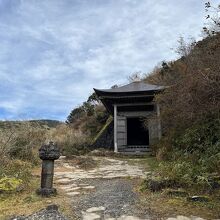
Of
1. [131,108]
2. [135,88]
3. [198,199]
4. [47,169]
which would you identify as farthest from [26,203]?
[131,108]

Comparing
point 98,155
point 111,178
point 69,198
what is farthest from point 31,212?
point 98,155

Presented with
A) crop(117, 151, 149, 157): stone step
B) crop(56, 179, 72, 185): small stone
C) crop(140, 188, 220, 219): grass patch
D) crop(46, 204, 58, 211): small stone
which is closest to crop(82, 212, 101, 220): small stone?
crop(46, 204, 58, 211): small stone

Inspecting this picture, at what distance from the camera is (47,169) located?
21.9 feet

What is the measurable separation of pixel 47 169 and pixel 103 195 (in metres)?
1.22

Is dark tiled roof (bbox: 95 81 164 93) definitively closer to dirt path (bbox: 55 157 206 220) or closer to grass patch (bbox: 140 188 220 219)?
dirt path (bbox: 55 157 206 220)

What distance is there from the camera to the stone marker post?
6.50m

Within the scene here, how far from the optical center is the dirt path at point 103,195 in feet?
16.7

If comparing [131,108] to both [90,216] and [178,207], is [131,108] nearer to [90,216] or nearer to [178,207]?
[178,207]

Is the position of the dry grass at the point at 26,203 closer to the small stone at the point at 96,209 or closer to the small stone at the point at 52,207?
the small stone at the point at 52,207

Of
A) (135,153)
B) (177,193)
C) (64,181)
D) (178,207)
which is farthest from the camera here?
(135,153)

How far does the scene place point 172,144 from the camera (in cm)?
1105

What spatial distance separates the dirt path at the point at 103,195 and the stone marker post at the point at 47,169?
0.41m

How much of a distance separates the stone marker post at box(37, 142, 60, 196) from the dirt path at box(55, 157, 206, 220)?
0.41 meters

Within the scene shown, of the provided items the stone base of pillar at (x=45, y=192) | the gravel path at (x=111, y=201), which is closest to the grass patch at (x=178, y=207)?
the gravel path at (x=111, y=201)
